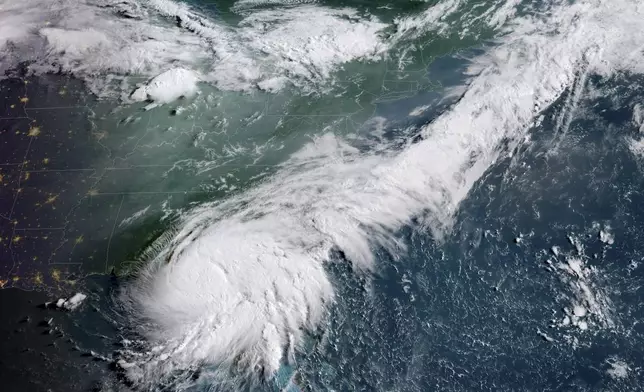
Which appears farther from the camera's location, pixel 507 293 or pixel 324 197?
pixel 324 197

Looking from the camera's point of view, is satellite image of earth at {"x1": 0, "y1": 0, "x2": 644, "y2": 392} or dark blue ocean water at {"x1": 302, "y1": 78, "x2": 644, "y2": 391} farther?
satellite image of earth at {"x1": 0, "y1": 0, "x2": 644, "y2": 392}

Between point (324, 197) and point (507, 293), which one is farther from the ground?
point (324, 197)

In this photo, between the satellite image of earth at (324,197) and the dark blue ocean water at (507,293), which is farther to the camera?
the satellite image of earth at (324,197)

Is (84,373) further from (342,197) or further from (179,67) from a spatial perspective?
(179,67)

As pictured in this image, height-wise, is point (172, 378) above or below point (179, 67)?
below

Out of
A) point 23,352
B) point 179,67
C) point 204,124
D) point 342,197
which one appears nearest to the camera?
point 23,352

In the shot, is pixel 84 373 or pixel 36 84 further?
pixel 36 84

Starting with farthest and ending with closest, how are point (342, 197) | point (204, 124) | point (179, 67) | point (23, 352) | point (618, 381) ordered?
point (179, 67)
point (204, 124)
point (342, 197)
point (23, 352)
point (618, 381)

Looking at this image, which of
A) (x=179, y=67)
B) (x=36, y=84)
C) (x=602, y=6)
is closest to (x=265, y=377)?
(x=179, y=67)
